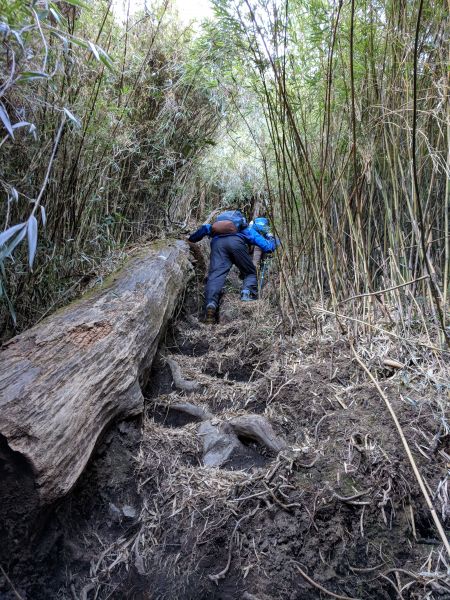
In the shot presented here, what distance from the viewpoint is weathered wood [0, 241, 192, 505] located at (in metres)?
1.06

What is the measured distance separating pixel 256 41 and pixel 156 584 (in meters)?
2.09

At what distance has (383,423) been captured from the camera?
4.25 feet

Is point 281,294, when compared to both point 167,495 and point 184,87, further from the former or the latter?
point 184,87

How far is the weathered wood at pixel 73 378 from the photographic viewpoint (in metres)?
1.06

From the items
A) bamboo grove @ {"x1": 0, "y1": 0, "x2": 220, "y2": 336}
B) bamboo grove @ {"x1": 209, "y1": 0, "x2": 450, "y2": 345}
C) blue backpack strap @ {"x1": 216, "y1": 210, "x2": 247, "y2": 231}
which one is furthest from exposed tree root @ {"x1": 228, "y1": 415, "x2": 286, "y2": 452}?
blue backpack strap @ {"x1": 216, "y1": 210, "x2": 247, "y2": 231}

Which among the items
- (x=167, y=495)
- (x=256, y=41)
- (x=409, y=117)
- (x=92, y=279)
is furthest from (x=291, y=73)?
(x=167, y=495)

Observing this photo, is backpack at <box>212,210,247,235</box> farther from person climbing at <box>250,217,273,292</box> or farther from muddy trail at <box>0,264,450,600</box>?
muddy trail at <box>0,264,450,600</box>

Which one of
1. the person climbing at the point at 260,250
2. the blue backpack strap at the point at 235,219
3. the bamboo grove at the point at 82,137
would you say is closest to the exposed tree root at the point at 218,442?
the bamboo grove at the point at 82,137

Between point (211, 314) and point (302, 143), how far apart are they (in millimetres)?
1517

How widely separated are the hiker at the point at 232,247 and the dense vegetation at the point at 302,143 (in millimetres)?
967

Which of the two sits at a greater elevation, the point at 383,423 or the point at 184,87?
the point at 184,87

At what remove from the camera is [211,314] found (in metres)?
3.09

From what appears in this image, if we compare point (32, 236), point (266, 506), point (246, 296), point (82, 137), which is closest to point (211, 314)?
point (246, 296)

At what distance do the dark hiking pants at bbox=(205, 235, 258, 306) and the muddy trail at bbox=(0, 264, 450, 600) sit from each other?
178cm
